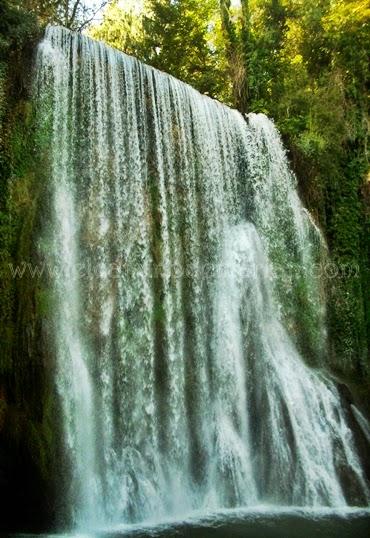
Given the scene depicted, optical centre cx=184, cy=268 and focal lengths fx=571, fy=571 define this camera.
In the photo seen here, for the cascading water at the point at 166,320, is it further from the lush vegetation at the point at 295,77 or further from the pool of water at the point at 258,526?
the lush vegetation at the point at 295,77

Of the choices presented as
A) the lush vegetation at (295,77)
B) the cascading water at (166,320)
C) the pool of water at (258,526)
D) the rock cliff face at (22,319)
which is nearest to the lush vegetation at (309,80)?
the lush vegetation at (295,77)

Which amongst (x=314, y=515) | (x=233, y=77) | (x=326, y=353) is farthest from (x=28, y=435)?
(x=233, y=77)

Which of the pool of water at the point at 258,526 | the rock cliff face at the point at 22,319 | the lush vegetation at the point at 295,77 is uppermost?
the lush vegetation at the point at 295,77

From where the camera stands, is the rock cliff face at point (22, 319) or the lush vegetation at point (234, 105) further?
the lush vegetation at point (234, 105)

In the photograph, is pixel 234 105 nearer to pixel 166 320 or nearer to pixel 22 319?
pixel 166 320

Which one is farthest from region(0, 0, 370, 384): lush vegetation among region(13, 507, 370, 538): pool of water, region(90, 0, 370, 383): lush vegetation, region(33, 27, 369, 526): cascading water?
region(13, 507, 370, 538): pool of water

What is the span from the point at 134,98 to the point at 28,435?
5.74 m

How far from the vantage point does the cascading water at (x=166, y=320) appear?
25.8ft

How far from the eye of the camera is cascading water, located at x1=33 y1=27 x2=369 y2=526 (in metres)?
7.87

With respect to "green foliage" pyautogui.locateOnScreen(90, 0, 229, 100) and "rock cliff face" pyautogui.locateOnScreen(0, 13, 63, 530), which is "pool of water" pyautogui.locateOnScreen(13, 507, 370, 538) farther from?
"green foliage" pyautogui.locateOnScreen(90, 0, 229, 100)

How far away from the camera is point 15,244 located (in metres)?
7.77

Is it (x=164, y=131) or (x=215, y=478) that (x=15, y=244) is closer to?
(x=164, y=131)

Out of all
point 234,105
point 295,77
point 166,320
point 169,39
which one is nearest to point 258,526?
point 166,320

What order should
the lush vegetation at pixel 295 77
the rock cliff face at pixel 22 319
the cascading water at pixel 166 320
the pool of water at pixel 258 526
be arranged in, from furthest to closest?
the lush vegetation at pixel 295 77
the cascading water at pixel 166 320
the rock cliff face at pixel 22 319
the pool of water at pixel 258 526
